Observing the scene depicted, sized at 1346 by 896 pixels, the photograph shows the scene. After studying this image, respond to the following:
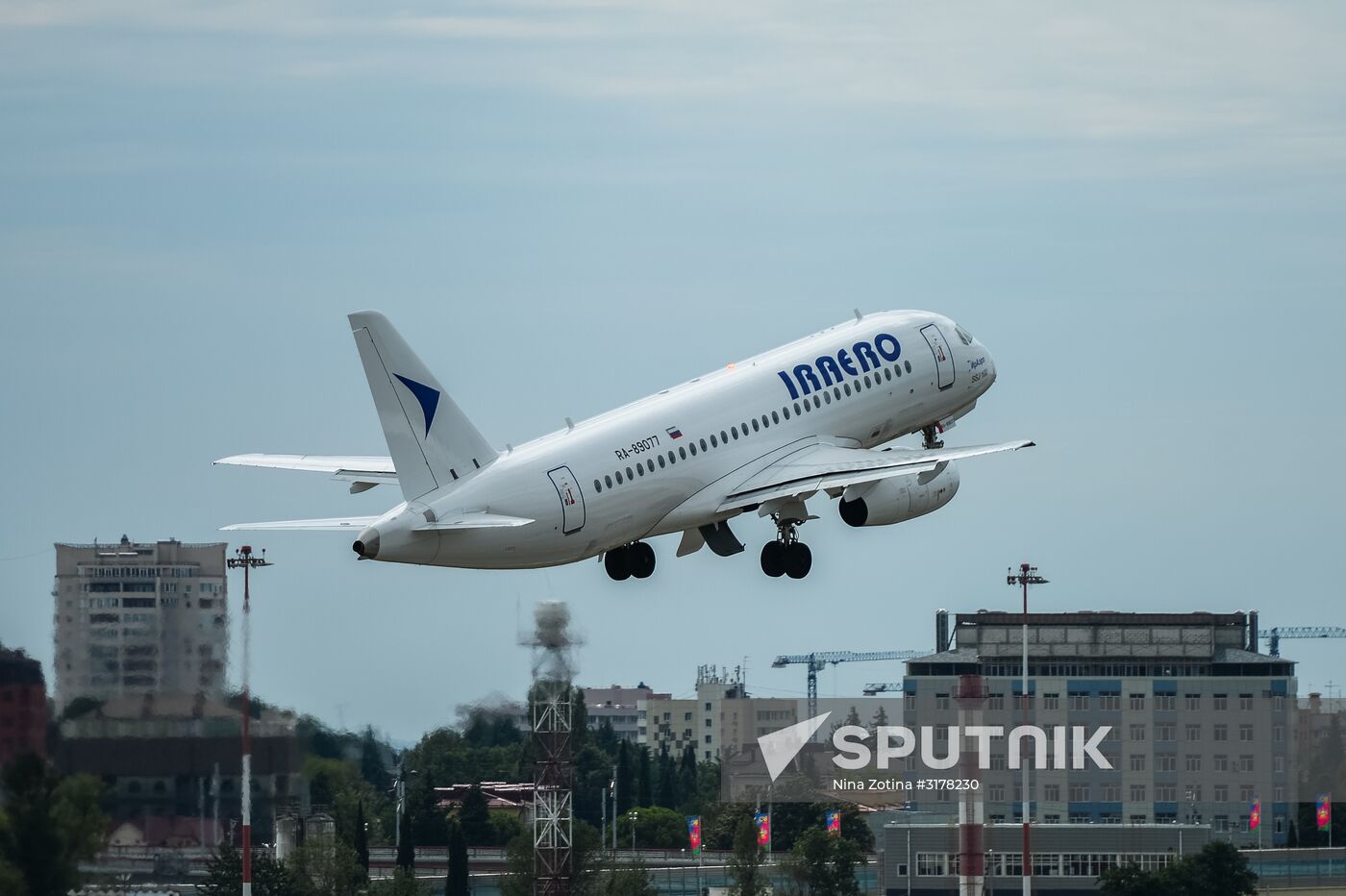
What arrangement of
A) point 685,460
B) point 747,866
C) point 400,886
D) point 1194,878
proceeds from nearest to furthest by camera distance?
1. point 685,460
2. point 400,886
3. point 1194,878
4. point 747,866

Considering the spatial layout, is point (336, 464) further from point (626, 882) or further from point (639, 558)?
point (626, 882)

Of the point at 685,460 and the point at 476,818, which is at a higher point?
the point at 685,460

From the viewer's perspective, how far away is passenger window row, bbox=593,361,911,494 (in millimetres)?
65750

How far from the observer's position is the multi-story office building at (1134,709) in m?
113

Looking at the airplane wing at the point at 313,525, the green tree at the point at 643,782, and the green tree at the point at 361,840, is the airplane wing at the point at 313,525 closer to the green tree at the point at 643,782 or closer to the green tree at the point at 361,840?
the green tree at the point at 361,840

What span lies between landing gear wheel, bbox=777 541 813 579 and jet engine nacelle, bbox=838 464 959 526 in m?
1.55

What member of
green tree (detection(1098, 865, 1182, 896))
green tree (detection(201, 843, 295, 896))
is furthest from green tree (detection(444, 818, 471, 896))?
green tree (detection(1098, 865, 1182, 896))

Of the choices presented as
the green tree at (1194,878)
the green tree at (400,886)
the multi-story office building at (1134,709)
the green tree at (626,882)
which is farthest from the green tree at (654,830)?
the green tree at (1194,878)

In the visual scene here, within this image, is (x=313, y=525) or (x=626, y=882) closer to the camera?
(x=313, y=525)

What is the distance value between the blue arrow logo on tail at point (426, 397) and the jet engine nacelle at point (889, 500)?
49.9 ft

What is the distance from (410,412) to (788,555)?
15.8 metres

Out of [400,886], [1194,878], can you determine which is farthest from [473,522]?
[1194,878]

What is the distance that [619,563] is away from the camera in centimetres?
7288

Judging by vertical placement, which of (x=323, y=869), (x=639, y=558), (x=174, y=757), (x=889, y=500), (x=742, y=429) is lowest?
(x=323, y=869)
